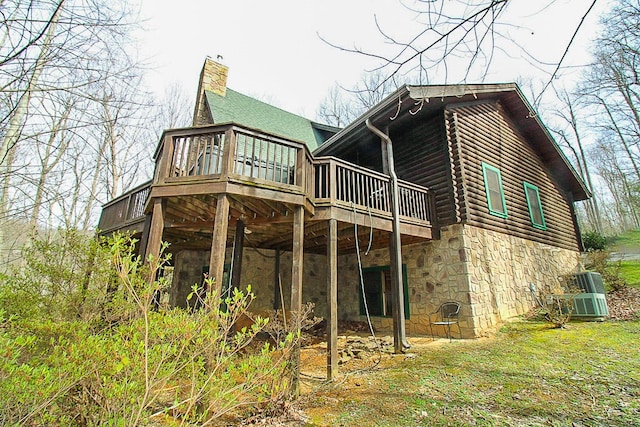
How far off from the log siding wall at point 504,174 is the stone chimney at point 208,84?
8.23 metres

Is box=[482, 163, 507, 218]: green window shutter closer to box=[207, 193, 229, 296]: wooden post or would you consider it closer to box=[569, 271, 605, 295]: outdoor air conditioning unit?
box=[569, 271, 605, 295]: outdoor air conditioning unit

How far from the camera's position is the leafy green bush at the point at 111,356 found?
2.01 m

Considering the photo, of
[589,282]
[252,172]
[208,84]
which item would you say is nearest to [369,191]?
[252,172]

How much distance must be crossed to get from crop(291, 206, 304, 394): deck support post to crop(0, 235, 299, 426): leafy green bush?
0.17 metres

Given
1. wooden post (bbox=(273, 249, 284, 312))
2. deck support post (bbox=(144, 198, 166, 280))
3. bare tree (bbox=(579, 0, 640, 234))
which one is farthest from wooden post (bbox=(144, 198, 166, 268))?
bare tree (bbox=(579, 0, 640, 234))

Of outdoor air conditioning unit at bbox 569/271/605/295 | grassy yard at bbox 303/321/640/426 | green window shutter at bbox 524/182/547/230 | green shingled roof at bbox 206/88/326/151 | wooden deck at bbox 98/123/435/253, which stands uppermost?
green shingled roof at bbox 206/88/326/151

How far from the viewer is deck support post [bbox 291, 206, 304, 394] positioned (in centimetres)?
408

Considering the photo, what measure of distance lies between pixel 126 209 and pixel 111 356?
21.1ft

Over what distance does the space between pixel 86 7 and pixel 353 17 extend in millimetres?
2722

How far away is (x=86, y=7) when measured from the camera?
3037 millimetres

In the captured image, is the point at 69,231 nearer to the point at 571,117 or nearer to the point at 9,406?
the point at 9,406

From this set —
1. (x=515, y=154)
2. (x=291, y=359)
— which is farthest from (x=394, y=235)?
(x=515, y=154)

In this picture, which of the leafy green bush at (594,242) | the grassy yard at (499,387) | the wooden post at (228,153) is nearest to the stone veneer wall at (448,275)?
the grassy yard at (499,387)

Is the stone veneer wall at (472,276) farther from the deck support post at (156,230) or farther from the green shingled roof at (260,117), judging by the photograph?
the deck support post at (156,230)
